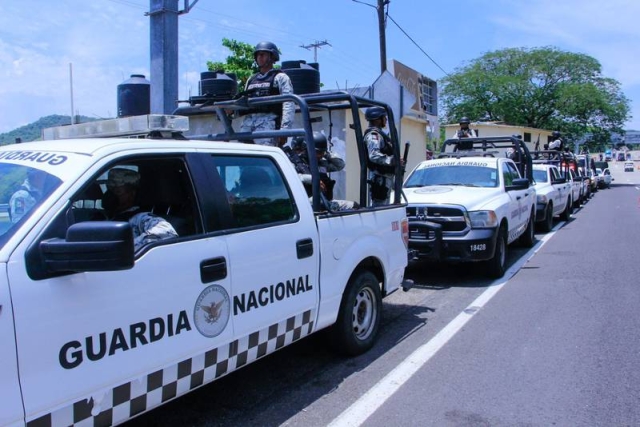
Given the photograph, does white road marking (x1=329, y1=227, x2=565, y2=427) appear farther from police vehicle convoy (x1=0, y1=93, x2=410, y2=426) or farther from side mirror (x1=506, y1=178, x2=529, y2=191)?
side mirror (x1=506, y1=178, x2=529, y2=191)

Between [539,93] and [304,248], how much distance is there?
145 feet

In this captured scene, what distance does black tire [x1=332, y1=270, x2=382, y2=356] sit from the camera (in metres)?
4.55

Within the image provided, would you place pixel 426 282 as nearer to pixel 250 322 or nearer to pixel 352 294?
pixel 352 294

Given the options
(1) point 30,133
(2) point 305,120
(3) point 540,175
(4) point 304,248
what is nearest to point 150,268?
(4) point 304,248

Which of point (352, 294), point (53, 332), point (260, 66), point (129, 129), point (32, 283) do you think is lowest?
point (352, 294)

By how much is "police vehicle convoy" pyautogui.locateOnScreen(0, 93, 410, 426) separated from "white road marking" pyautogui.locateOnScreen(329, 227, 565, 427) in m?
0.59

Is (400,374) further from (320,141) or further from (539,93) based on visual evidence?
(539,93)

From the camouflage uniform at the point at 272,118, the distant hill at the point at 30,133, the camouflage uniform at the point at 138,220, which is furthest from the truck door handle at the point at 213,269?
the camouflage uniform at the point at 272,118

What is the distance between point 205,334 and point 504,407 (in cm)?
220

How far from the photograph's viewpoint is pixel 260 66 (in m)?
5.86

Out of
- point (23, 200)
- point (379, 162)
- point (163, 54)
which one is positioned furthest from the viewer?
point (163, 54)

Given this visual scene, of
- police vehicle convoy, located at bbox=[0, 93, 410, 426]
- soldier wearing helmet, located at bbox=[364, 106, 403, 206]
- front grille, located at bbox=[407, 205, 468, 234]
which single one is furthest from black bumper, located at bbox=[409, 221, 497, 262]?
police vehicle convoy, located at bbox=[0, 93, 410, 426]

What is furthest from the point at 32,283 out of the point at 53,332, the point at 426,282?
the point at 426,282

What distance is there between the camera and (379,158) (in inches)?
244
